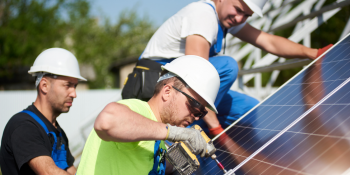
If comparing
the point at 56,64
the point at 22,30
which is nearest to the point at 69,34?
the point at 22,30

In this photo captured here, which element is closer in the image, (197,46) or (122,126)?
(122,126)

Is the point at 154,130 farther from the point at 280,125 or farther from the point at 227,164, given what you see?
the point at 280,125

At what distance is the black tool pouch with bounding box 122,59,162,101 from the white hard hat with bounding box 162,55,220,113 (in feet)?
3.09

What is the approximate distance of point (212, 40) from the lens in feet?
9.73

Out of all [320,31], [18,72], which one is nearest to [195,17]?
[320,31]

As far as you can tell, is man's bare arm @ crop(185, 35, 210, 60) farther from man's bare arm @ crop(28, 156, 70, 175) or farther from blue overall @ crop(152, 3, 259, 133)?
man's bare arm @ crop(28, 156, 70, 175)

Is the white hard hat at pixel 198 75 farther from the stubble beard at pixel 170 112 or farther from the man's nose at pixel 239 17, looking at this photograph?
the man's nose at pixel 239 17

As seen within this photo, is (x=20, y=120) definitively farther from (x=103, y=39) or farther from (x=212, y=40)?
(x=103, y=39)

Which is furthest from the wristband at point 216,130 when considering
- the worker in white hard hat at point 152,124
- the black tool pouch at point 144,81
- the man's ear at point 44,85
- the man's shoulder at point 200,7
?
the man's ear at point 44,85

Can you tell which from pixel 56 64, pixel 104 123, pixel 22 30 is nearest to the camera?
pixel 104 123

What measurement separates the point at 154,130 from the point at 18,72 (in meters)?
29.3

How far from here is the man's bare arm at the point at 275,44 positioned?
3432mm

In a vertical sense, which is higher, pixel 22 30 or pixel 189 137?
pixel 22 30

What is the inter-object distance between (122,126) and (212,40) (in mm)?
1535
